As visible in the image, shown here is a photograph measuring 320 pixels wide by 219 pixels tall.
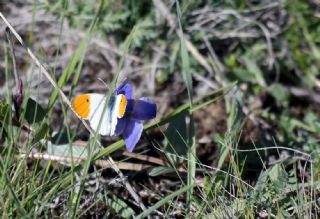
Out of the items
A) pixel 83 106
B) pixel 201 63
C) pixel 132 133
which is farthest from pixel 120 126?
pixel 201 63

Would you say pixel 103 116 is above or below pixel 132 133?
above

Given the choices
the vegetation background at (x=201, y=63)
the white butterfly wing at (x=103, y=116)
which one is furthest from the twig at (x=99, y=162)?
the white butterfly wing at (x=103, y=116)

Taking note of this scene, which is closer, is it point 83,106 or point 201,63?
point 83,106

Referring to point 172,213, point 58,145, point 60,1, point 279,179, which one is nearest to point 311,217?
point 279,179

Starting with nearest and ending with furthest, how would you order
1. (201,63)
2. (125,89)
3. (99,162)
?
1. (125,89)
2. (99,162)
3. (201,63)

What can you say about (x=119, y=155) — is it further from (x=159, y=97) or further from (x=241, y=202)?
(x=159, y=97)

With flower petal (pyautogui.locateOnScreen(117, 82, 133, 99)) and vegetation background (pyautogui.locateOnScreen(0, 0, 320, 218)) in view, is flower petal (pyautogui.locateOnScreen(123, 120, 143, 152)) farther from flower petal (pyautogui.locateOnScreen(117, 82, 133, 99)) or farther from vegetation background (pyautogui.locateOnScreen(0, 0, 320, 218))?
vegetation background (pyautogui.locateOnScreen(0, 0, 320, 218))

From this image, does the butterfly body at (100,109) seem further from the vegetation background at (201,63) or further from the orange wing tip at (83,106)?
the vegetation background at (201,63)

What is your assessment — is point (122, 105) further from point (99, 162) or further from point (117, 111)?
point (99, 162)
